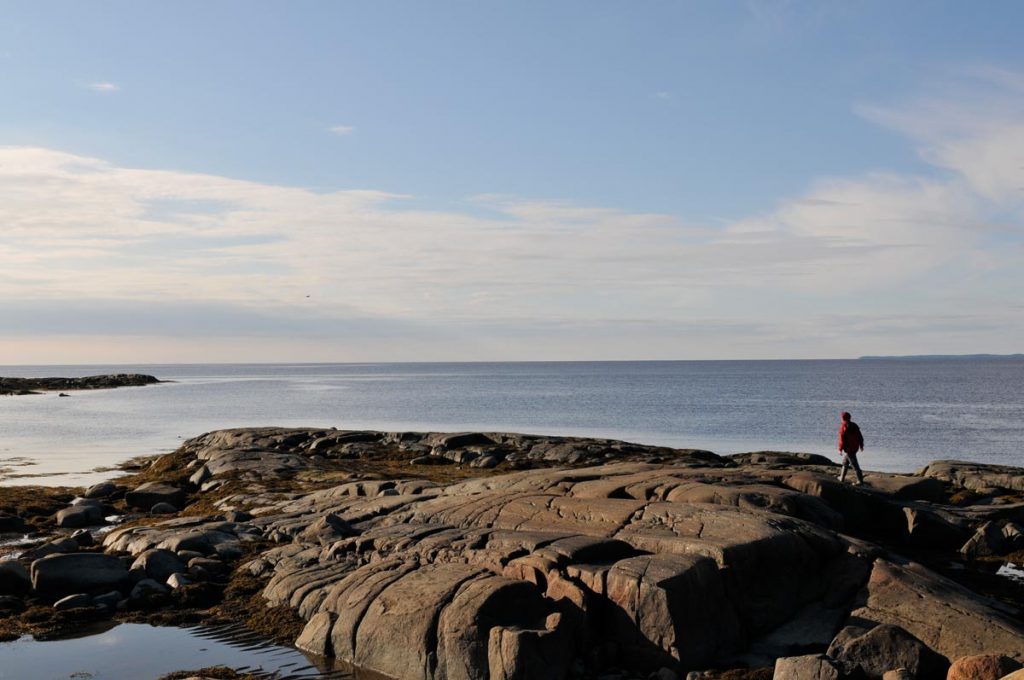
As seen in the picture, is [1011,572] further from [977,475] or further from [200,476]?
[200,476]

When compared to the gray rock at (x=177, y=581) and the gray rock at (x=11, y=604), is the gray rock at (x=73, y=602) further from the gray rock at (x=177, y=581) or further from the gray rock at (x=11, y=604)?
the gray rock at (x=177, y=581)

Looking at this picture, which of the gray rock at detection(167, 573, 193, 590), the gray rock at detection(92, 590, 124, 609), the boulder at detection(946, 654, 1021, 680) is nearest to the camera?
the boulder at detection(946, 654, 1021, 680)

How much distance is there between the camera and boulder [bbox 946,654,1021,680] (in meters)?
12.9

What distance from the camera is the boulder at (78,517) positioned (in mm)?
29062

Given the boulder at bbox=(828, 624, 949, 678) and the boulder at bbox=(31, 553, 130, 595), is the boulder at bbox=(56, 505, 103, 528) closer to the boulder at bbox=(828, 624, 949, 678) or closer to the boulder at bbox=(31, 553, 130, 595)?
the boulder at bbox=(31, 553, 130, 595)

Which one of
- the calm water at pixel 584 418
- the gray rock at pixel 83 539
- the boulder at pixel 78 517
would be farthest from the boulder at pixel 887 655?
the calm water at pixel 584 418

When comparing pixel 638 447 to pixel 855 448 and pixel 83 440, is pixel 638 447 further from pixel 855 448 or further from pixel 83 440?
pixel 83 440

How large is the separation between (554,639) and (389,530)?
24.7 feet

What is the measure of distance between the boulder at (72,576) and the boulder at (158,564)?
1.85 ft

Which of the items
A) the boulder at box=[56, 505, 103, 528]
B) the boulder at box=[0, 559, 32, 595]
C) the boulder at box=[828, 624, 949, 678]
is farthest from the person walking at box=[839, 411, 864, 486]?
the boulder at box=[56, 505, 103, 528]

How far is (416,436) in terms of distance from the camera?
172 ft

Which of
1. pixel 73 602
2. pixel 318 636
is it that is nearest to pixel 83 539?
pixel 73 602

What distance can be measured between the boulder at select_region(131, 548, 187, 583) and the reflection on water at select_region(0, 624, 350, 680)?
286 cm

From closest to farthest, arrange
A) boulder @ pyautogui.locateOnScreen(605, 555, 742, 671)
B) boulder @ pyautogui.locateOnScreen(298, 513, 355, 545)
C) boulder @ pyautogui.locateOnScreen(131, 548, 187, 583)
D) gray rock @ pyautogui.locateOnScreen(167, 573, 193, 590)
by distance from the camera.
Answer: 1. boulder @ pyautogui.locateOnScreen(605, 555, 742, 671)
2. gray rock @ pyautogui.locateOnScreen(167, 573, 193, 590)
3. boulder @ pyautogui.locateOnScreen(131, 548, 187, 583)
4. boulder @ pyautogui.locateOnScreen(298, 513, 355, 545)
